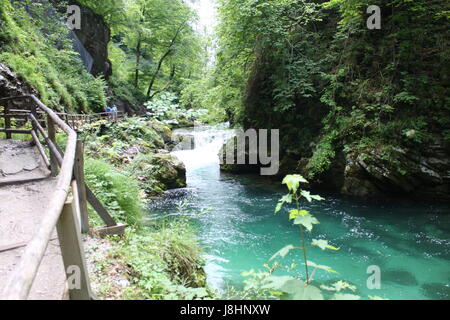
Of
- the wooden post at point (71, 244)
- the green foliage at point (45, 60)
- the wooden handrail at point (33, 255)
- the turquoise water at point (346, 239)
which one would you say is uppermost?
the green foliage at point (45, 60)

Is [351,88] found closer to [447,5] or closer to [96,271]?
[447,5]

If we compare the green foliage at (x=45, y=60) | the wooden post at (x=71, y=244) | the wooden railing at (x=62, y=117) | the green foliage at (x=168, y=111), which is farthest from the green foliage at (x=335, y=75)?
the wooden post at (x=71, y=244)

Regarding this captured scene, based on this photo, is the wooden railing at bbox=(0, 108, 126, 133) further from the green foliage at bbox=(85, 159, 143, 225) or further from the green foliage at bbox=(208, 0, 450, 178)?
the green foliage at bbox=(208, 0, 450, 178)

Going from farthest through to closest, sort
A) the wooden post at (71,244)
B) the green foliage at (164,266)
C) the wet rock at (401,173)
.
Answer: the wet rock at (401,173) → the green foliage at (164,266) → the wooden post at (71,244)

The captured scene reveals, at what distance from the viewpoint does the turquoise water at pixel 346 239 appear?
547 centimetres

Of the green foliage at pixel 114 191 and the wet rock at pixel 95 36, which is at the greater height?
the wet rock at pixel 95 36

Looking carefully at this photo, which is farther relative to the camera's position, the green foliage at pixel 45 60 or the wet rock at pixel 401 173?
the green foliage at pixel 45 60

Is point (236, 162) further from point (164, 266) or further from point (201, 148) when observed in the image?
point (164, 266)

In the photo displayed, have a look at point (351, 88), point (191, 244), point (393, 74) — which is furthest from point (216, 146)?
point (191, 244)

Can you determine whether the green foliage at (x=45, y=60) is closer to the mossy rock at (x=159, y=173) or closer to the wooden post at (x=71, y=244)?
the mossy rock at (x=159, y=173)

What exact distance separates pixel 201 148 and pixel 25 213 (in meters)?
16.0

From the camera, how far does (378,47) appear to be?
34.1 ft

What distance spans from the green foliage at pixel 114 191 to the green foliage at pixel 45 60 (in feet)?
18.4
